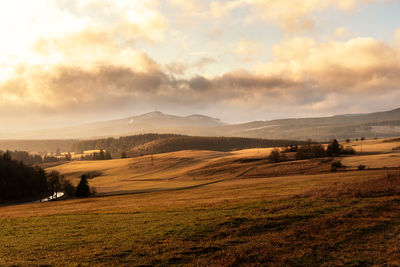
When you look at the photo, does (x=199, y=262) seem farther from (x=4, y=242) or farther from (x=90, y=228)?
(x=4, y=242)

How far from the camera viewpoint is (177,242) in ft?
73.7

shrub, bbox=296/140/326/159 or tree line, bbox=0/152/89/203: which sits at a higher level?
shrub, bbox=296/140/326/159

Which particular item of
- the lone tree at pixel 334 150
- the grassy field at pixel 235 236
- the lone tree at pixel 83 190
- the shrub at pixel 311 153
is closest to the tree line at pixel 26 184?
the lone tree at pixel 83 190

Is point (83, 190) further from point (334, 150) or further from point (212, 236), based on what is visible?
point (334, 150)

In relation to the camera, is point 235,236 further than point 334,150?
No

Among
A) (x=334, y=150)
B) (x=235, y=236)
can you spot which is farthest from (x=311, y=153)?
(x=235, y=236)

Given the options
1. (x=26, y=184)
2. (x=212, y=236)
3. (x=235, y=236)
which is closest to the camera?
(x=235, y=236)

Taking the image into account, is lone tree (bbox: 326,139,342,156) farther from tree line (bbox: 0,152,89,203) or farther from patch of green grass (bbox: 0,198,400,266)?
patch of green grass (bbox: 0,198,400,266)

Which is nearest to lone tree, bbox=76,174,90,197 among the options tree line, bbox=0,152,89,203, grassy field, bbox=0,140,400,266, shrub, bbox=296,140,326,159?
tree line, bbox=0,152,89,203

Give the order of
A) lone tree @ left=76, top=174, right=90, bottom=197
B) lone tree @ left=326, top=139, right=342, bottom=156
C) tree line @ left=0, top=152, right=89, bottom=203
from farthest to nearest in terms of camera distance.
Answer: lone tree @ left=326, top=139, right=342, bottom=156, tree line @ left=0, top=152, right=89, bottom=203, lone tree @ left=76, top=174, right=90, bottom=197

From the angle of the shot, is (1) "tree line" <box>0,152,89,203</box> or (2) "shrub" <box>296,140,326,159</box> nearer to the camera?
(1) "tree line" <box>0,152,89,203</box>


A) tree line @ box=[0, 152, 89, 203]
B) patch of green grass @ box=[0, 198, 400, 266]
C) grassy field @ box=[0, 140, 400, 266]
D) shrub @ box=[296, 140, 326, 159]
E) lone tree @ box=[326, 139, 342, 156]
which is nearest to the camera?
grassy field @ box=[0, 140, 400, 266]

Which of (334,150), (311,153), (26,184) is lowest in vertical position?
(26,184)

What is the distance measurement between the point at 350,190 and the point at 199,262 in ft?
95.6
